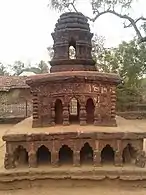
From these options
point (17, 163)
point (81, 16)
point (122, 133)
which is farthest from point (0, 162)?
point (81, 16)

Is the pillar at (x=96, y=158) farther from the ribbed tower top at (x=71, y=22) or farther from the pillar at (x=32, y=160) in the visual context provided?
the ribbed tower top at (x=71, y=22)

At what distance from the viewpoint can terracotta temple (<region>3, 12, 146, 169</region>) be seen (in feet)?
21.2

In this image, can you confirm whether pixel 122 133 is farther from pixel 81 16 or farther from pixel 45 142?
pixel 81 16

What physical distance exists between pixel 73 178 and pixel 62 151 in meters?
1.37

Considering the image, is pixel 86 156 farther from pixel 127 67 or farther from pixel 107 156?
pixel 127 67

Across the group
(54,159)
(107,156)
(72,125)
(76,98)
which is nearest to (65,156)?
(72,125)

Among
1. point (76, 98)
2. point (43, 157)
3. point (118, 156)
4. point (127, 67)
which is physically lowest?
point (43, 157)

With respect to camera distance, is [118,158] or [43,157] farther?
[43,157]

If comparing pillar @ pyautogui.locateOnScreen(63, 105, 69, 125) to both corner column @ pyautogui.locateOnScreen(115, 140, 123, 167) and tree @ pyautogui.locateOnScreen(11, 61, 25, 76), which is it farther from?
tree @ pyautogui.locateOnScreen(11, 61, 25, 76)

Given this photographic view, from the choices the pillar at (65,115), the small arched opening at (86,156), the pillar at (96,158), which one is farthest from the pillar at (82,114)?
the pillar at (96,158)

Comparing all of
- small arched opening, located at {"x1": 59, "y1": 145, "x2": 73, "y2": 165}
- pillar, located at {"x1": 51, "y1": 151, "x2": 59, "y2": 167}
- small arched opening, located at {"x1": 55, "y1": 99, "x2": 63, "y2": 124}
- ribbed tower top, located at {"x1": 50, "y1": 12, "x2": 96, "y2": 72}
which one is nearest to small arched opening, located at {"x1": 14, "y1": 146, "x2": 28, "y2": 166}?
pillar, located at {"x1": 51, "y1": 151, "x2": 59, "y2": 167}

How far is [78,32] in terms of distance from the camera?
8586 mm

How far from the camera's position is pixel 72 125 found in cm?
726

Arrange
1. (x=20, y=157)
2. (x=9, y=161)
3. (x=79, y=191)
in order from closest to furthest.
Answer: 1. (x=79, y=191)
2. (x=9, y=161)
3. (x=20, y=157)
